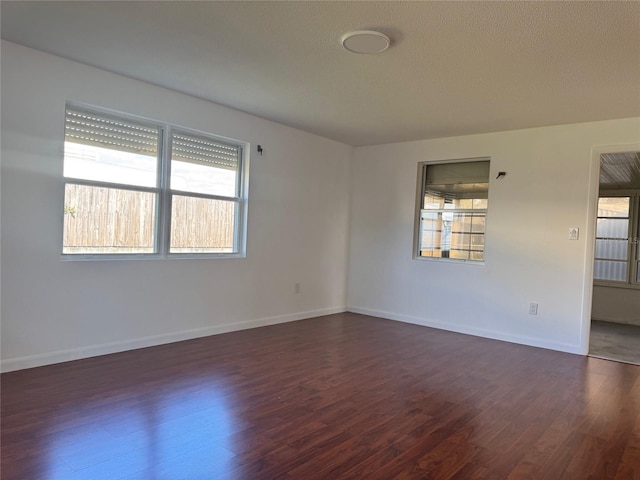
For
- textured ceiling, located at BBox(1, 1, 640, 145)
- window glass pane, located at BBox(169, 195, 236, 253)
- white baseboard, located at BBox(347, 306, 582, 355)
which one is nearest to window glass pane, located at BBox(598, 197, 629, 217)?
textured ceiling, located at BBox(1, 1, 640, 145)

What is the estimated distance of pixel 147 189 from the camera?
399 centimetres

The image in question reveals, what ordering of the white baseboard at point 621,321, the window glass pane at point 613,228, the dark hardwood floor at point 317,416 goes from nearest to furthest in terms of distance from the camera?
the dark hardwood floor at point 317,416
the white baseboard at point 621,321
the window glass pane at point 613,228

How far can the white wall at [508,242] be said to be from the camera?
4.46m

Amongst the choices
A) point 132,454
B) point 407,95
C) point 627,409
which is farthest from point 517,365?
point 132,454

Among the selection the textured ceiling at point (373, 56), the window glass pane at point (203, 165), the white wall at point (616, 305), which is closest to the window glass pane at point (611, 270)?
the white wall at point (616, 305)

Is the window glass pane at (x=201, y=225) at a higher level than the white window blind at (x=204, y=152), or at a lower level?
lower

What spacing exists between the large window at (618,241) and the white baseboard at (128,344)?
196 inches

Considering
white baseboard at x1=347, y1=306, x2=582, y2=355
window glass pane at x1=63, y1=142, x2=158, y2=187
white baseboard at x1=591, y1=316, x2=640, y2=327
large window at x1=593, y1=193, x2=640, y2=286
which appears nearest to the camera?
window glass pane at x1=63, y1=142, x2=158, y2=187

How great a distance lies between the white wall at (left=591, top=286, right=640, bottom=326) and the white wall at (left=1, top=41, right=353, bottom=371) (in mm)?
4355

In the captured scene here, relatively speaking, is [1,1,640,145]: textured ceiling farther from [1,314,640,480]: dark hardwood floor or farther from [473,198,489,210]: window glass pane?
[1,314,640,480]: dark hardwood floor

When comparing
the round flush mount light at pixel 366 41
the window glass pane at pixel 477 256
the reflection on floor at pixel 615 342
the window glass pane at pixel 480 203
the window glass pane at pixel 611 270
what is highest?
the round flush mount light at pixel 366 41

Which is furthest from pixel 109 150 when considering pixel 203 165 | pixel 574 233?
pixel 574 233

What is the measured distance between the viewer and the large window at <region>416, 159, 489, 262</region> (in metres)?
5.22

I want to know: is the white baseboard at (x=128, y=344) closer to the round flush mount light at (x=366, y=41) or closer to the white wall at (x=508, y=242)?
the white wall at (x=508, y=242)
